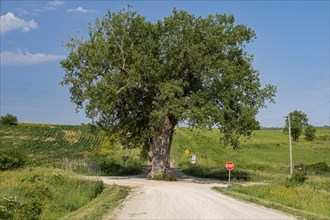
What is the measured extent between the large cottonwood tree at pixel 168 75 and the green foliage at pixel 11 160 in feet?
28.5

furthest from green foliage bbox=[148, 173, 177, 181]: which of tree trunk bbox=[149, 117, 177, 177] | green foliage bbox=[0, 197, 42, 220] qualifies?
green foliage bbox=[0, 197, 42, 220]

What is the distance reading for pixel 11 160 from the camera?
41188 mm

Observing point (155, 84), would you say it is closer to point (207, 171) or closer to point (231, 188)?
point (231, 188)

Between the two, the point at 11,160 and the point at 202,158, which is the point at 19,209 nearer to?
the point at 11,160

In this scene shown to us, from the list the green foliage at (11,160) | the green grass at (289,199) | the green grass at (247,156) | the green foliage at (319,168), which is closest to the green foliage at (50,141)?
the green grass at (247,156)

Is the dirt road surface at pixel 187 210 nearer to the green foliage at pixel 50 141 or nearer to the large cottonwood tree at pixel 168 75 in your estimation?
the large cottonwood tree at pixel 168 75

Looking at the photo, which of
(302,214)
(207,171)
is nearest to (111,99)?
(207,171)

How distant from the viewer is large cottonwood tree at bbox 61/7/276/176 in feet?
120

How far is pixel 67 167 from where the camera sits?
151 ft

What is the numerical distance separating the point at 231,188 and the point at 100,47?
688 inches

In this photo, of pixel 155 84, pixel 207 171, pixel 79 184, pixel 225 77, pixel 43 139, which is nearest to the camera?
pixel 79 184

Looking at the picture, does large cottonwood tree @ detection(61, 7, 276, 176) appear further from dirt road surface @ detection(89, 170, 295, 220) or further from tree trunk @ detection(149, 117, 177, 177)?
dirt road surface @ detection(89, 170, 295, 220)

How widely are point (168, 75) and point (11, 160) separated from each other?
693 inches

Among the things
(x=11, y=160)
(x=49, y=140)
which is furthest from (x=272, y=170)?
(x=49, y=140)
